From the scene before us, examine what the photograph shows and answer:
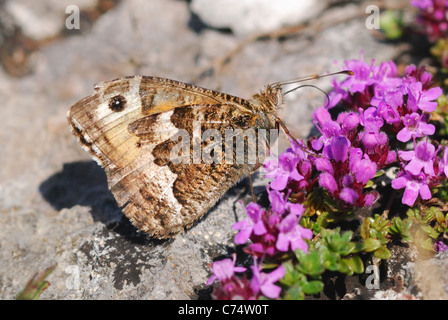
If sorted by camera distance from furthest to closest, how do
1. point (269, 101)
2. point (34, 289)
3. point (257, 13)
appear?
point (257, 13), point (269, 101), point (34, 289)

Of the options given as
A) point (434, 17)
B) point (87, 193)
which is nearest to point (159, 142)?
point (87, 193)

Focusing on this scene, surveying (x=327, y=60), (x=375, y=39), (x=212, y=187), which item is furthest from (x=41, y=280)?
(x=375, y=39)

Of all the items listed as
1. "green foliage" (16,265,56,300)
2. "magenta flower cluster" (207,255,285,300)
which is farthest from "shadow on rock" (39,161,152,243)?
"magenta flower cluster" (207,255,285,300)

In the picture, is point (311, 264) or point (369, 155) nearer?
point (311, 264)

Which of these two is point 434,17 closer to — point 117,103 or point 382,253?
point 382,253

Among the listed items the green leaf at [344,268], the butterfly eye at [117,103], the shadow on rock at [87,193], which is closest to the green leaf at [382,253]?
the green leaf at [344,268]

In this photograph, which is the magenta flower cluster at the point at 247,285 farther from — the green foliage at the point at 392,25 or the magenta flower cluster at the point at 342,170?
the green foliage at the point at 392,25
